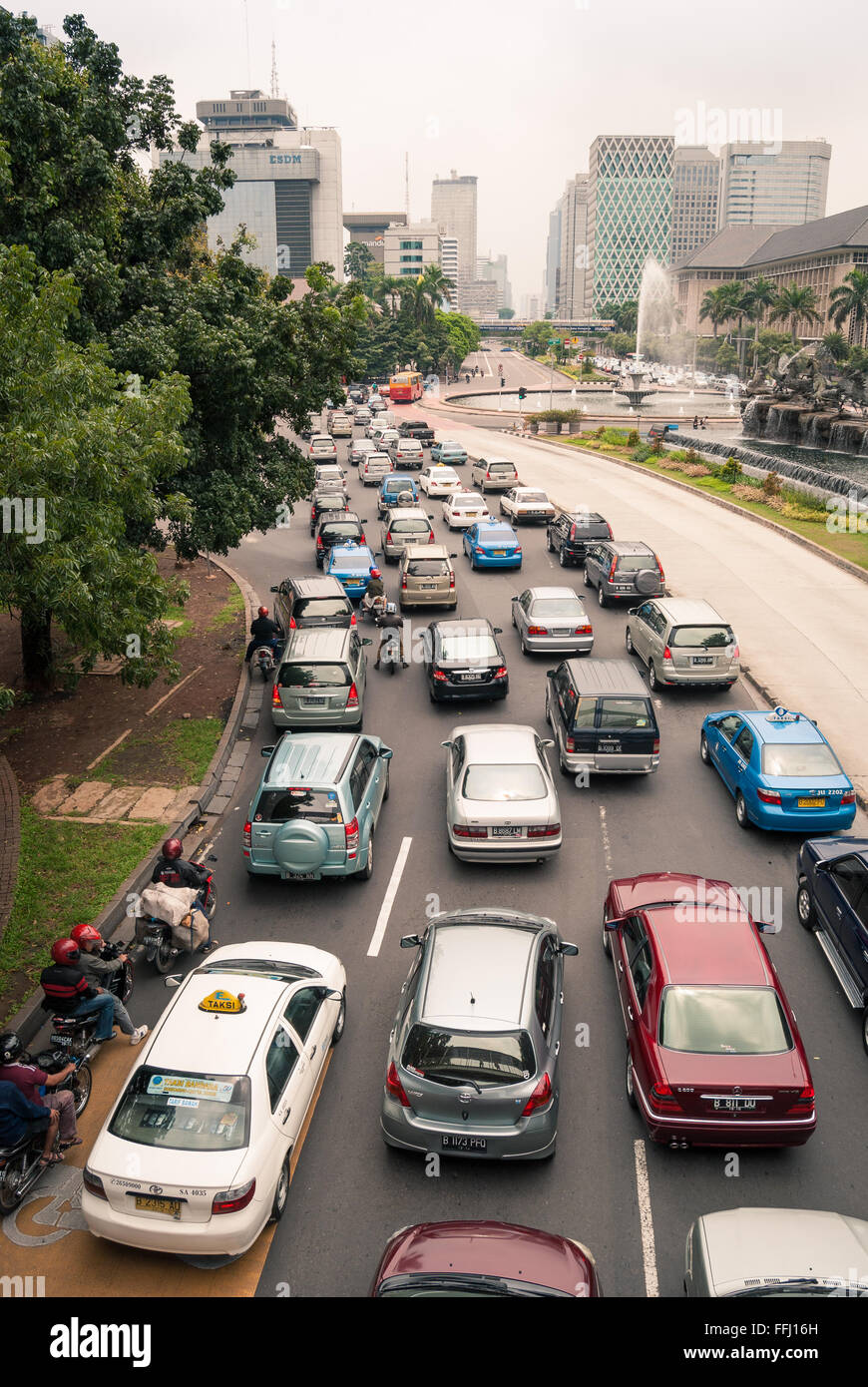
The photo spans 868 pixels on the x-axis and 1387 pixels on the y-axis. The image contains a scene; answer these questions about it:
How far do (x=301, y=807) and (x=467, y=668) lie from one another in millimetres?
6539

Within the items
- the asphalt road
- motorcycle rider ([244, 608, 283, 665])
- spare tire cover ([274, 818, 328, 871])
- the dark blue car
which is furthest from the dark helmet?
motorcycle rider ([244, 608, 283, 665])

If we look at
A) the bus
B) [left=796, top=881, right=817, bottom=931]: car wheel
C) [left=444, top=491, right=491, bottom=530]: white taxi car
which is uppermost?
the bus

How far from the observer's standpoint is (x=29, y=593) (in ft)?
38.7

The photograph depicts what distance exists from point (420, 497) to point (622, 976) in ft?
115

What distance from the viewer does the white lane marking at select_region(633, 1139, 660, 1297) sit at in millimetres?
7172

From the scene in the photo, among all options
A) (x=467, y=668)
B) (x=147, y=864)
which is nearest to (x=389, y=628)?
(x=467, y=668)

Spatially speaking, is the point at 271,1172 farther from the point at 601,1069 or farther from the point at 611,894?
the point at 611,894

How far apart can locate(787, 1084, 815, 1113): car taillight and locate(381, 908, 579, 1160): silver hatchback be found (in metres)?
1.92

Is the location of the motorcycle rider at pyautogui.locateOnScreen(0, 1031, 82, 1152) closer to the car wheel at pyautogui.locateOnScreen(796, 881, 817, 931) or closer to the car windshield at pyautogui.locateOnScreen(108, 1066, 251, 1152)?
the car windshield at pyautogui.locateOnScreen(108, 1066, 251, 1152)

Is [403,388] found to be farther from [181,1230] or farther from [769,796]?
[181,1230]

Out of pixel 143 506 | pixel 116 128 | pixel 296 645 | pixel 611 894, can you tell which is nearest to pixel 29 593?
pixel 143 506

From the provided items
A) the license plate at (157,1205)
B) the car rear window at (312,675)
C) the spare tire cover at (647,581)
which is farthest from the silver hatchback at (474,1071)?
the spare tire cover at (647,581)

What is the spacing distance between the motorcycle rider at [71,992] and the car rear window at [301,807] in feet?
10.8

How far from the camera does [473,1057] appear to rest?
8.05 metres
